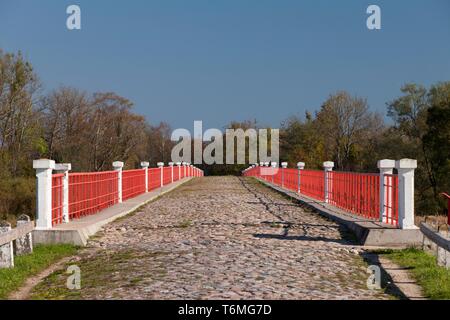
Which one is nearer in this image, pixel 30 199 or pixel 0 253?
pixel 0 253

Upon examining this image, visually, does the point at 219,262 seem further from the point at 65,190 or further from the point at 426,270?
the point at 65,190

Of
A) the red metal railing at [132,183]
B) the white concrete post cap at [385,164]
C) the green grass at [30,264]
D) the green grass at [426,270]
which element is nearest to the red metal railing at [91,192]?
the red metal railing at [132,183]

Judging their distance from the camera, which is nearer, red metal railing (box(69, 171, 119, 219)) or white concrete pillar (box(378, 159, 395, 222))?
white concrete pillar (box(378, 159, 395, 222))

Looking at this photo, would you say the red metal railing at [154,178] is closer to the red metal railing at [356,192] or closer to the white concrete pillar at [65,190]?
the red metal railing at [356,192]

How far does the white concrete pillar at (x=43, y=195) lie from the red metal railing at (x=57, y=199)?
837 millimetres

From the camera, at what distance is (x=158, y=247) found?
1064 cm

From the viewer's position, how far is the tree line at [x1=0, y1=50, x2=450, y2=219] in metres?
43.4

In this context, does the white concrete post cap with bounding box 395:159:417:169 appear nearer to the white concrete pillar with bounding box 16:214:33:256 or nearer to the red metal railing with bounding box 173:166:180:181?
the white concrete pillar with bounding box 16:214:33:256

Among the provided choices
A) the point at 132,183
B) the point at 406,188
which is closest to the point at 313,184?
the point at 132,183

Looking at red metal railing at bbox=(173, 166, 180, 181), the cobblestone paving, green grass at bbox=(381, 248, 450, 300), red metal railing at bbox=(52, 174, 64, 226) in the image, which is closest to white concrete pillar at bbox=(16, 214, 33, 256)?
the cobblestone paving

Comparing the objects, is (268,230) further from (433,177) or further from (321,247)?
(433,177)

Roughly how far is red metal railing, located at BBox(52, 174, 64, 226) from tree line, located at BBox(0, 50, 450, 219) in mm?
25004
